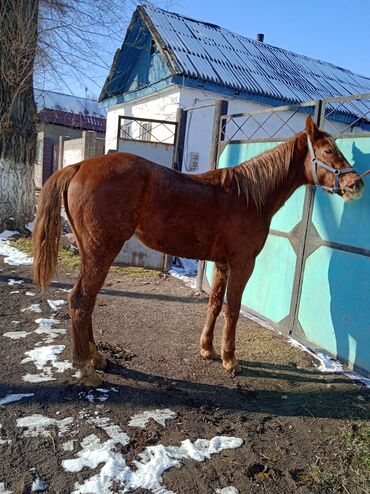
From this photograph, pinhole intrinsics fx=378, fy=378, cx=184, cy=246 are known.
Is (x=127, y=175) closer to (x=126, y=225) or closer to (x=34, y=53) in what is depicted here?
(x=126, y=225)

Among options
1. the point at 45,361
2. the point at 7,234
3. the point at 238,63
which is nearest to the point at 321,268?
the point at 45,361

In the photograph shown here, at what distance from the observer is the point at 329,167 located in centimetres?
318

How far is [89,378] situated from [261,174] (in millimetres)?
2194

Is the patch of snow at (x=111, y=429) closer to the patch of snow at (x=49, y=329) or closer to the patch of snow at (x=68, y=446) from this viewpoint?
the patch of snow at (x=68, y=446)

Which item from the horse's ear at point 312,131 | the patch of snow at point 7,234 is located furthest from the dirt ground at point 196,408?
the patch of snow at point 7,234

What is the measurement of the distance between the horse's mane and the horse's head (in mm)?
165

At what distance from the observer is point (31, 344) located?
3.47 meters

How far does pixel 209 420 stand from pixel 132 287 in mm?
3158

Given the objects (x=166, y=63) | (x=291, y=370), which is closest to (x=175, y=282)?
(x=291, y=370)

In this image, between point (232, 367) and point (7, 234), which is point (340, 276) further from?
point (7, 234)

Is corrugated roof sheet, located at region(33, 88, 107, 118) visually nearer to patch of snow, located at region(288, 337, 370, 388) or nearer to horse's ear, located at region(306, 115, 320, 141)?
horse's ear, located at region(306, 115, 320, 141)

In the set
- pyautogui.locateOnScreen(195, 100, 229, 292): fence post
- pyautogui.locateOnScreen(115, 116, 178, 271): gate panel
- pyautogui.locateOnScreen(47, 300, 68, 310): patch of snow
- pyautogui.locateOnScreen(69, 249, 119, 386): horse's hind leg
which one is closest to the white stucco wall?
pyautogui.locateOnScreen(115, 116, 178, 271): gate panel

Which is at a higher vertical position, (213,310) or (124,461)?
(213,310)

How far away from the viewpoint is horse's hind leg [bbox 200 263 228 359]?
11.5ft
